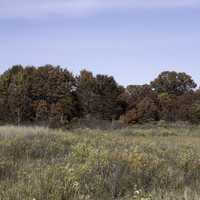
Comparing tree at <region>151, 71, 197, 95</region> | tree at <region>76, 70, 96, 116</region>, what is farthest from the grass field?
tree at <region>151, 71, 197, 95</region>

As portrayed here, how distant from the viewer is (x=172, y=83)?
37250 mm

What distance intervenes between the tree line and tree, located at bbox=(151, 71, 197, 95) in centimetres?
154

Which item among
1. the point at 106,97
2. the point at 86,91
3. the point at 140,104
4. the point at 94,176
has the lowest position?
the point at 94,176

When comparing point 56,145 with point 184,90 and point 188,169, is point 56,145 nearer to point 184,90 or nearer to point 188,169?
point 188,169

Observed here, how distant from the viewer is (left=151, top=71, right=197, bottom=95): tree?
37344mm

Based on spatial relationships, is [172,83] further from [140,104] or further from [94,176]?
[94,176]

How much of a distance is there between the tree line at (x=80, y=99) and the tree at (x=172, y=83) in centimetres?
154

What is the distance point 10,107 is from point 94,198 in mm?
25132

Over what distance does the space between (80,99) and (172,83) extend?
856 cm

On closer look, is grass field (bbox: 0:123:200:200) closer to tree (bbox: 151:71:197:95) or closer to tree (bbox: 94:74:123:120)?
tree (bbox: 94:74:123:120)

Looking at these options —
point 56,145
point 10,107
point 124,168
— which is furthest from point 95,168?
point 10,107

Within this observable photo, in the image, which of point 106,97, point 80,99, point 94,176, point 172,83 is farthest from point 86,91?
point 94,176

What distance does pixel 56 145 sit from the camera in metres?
11.2

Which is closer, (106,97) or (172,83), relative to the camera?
(106,97)
